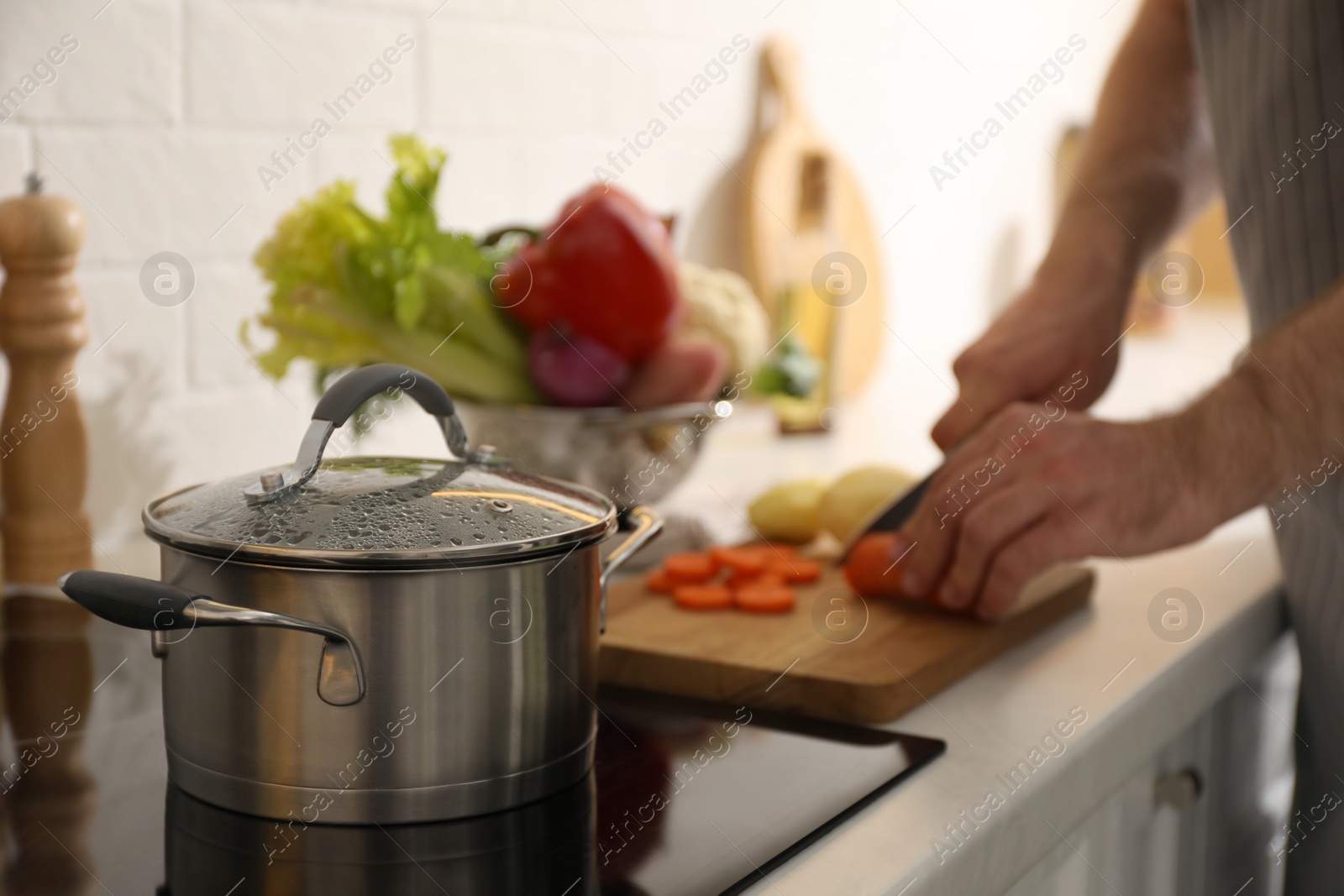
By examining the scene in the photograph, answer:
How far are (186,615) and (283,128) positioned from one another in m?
0.79

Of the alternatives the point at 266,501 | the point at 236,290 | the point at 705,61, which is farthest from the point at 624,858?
the point at 705,61

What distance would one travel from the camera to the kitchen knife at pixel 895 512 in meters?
0.96

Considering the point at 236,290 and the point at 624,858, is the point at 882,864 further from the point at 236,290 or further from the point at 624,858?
the point at 236,290

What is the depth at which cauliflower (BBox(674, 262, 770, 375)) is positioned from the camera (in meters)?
1.17

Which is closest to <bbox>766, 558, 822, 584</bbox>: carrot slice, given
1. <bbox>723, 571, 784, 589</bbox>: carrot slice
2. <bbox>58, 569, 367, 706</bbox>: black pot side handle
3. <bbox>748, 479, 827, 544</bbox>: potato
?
<bbox>723, 571, 784, 589</bbox>: carrot slice

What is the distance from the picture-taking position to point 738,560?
37.5 inches

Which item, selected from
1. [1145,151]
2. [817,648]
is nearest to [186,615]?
[817,648]

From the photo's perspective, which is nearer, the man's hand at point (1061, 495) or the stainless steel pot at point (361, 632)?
the stainless steel pot at point (361, 632)

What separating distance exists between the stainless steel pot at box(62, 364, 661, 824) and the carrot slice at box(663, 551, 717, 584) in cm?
35

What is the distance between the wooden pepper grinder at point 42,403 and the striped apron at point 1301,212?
84 cm

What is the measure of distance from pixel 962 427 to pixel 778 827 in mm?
441

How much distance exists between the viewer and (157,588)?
1.59ft

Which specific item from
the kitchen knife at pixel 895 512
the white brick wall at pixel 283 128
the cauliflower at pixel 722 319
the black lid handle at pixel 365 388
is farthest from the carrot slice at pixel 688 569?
the white brick wall at pixel 283 128

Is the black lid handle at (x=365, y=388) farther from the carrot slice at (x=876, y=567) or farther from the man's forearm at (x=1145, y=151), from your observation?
the man's forearm at (x=1145, y=151)
